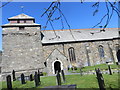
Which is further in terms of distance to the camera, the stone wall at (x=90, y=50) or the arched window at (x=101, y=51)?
the arched window at (x=101, y=51)

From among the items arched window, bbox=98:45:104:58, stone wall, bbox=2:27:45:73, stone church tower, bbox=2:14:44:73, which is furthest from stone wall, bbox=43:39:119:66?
stone church tower, bbox=2:14:44:73

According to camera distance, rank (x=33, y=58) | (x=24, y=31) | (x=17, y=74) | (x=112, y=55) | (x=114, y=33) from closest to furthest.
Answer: (x=17, y=74) < (x=33, y=58) < (x=24, y=31) < (x=112, y=55) < (x=114, y=33)

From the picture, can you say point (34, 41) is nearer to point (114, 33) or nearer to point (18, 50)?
point (18, 50)

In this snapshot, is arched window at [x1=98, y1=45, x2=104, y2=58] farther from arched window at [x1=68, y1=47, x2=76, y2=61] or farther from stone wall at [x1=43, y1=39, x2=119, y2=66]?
arched window at [x1=68, y1=47, x2=76, y2=61]

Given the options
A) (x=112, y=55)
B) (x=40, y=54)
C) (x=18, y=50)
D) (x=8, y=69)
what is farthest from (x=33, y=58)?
(x=112, y=55)

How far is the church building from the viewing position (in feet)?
64.1

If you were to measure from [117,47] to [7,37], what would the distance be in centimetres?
2288

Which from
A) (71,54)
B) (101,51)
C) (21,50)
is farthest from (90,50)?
(21,50)

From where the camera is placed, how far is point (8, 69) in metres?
19.0

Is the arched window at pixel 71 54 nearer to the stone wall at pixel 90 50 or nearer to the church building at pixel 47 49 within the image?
the church building at pixel 47 49

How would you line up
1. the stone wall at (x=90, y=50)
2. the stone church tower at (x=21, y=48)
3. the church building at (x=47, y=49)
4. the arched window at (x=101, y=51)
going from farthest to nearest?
the arched window at (x=101, y=51), the stone wall at (x=90, y=50), the church building at (x=47, y=49), the stone church tower at (x=21, y=48)

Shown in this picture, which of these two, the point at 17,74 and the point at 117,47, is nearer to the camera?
the point at 17,74

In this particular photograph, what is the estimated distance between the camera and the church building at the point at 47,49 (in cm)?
1952

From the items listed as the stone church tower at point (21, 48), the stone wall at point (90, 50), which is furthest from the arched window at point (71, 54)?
the stone church tower at point (21, 48)
